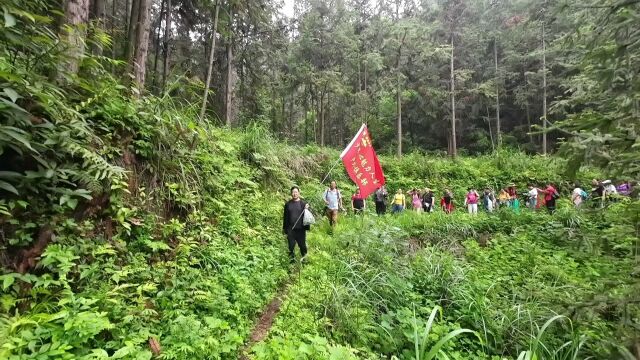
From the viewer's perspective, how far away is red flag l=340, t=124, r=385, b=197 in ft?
25.3

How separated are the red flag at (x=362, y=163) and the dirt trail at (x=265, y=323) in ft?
9.45

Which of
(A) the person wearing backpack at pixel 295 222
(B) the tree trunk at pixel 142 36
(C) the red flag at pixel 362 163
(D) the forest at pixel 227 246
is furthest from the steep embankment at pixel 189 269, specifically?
(B) the tree trunk at pixel 142 36

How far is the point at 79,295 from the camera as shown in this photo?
139 inches

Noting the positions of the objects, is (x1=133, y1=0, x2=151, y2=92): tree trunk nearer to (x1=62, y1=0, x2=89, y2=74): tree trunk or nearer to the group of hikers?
(x1=62, y1=0, x2=89, y2=74): tree trunk

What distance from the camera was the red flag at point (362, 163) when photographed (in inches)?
303

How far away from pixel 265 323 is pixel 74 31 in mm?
4631

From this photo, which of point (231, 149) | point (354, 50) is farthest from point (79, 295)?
point (354, 50)

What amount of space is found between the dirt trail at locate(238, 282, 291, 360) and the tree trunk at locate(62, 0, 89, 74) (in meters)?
4.05

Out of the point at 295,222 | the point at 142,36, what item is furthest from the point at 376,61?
the point at 295,222

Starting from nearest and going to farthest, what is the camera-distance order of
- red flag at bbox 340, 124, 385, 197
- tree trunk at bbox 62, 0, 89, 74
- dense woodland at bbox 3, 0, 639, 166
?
tree trunk at bbox 62, 0, 89, 74, dense woodland at bbox 3, 0, 639, 166, red flag at bbox 340, 124, 385, 197

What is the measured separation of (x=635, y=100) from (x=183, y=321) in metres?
5.39

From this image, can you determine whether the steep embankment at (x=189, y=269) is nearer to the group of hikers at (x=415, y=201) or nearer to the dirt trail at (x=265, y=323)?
the dirt trail at (x=265, y=323)

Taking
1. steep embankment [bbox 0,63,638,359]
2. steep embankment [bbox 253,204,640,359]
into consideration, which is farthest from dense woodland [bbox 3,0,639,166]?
steep embankment [bbox 253,204,640,359]

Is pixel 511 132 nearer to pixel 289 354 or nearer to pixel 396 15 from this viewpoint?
pixel 396 15
